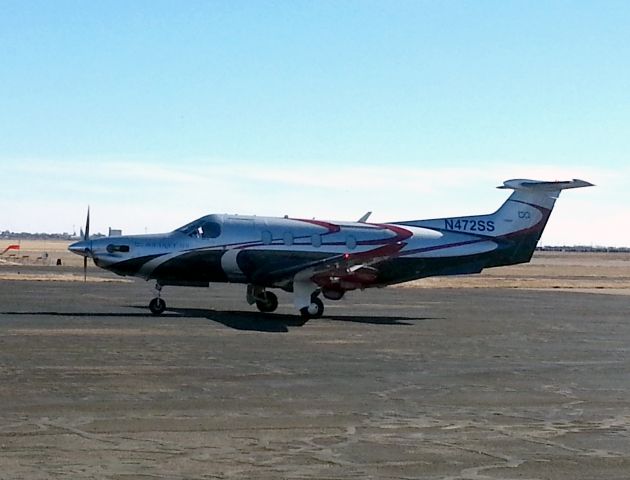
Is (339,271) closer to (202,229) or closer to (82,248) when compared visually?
(202,229)

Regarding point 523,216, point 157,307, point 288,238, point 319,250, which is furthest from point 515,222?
point 157,307

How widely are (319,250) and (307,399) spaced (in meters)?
16.6

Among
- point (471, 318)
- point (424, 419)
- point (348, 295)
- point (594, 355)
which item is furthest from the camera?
point (348, 295)

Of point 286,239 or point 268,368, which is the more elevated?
point 286,239

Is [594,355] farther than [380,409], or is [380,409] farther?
[594,355]

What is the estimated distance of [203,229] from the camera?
2873 cm

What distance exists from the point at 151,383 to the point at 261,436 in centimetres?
406

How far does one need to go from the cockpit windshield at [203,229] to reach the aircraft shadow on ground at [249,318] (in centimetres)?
224

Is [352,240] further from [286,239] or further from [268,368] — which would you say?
[268,368]

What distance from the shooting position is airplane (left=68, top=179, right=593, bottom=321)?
2798cm

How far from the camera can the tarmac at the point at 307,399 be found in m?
9.09

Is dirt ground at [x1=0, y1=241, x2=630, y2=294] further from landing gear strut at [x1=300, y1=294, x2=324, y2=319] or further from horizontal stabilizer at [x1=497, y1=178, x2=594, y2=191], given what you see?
landing gear strut at [x1=300, y1=294, x2=324, y2=319]

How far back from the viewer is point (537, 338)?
2291 centimetres

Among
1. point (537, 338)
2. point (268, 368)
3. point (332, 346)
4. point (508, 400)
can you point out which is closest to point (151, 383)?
point (268, 368)
